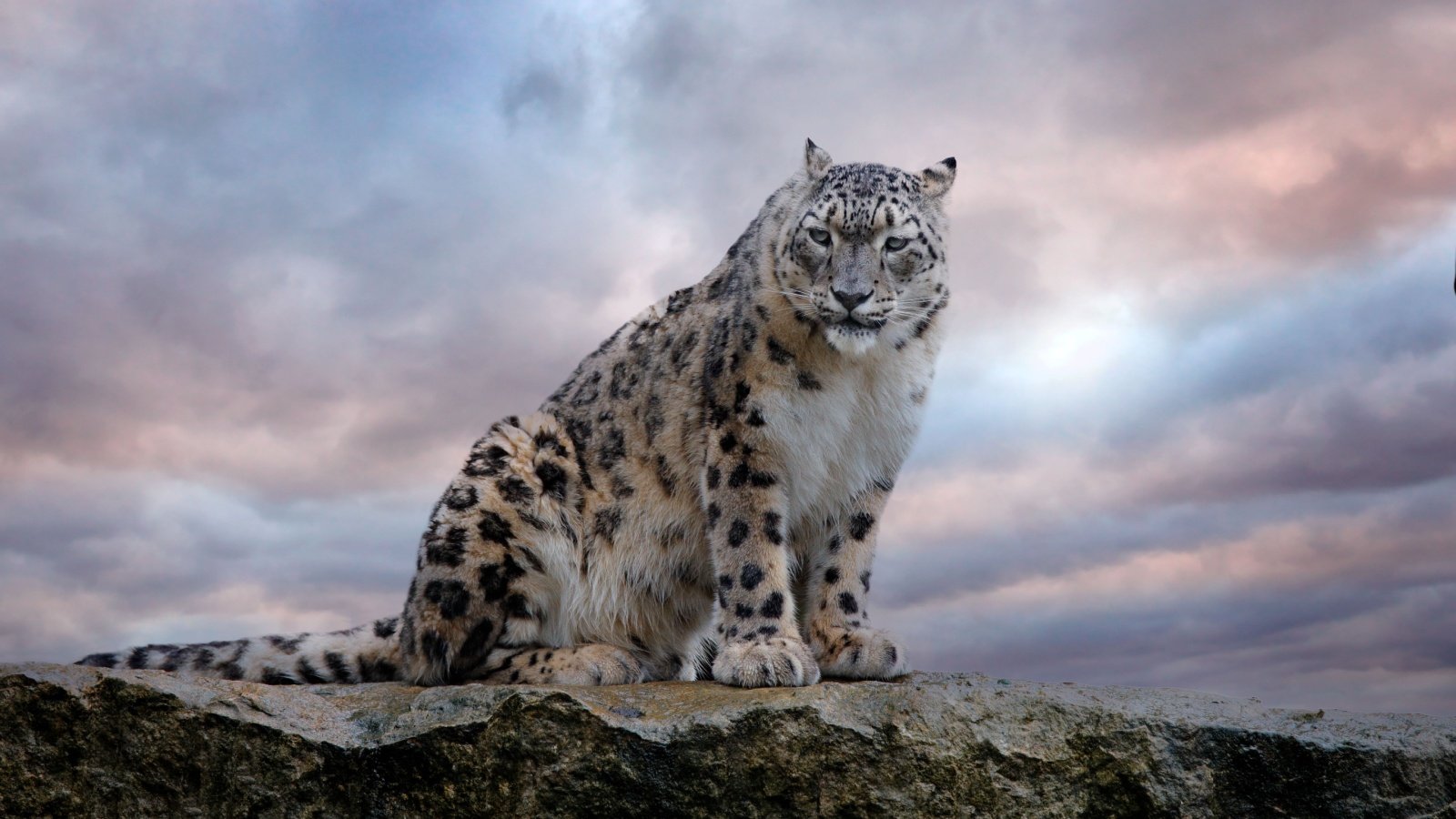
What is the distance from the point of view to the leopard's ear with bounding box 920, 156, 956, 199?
7816 mm

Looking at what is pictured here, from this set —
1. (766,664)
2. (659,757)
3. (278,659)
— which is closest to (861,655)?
(766,664)

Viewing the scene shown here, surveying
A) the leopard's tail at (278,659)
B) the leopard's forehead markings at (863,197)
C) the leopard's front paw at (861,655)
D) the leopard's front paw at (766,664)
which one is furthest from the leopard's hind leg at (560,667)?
the leopard's forehead markings at (863,197)

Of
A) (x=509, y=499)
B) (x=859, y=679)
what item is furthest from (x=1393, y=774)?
(x=509, y=499)

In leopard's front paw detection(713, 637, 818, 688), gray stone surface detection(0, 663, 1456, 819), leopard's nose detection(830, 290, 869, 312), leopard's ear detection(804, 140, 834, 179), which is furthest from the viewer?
leopard's ear detection(804, 140, 834, 179)

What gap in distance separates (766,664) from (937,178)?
122 inches

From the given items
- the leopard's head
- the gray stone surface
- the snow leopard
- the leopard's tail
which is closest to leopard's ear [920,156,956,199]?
the snow leopard

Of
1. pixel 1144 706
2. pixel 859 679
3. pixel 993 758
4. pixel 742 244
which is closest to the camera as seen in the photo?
pixel 993 758

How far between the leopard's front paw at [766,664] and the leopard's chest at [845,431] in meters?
0.85

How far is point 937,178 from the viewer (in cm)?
791

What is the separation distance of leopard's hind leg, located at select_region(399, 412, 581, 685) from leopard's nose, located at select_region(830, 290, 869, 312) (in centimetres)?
192

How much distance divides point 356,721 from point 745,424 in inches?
A: 96.8

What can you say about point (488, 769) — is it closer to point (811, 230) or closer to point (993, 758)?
point (993, 758)

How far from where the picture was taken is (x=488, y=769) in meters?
5.99

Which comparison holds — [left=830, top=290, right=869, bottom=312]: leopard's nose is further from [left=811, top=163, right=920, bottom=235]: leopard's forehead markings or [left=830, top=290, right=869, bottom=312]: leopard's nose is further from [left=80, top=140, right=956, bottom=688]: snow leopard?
[left=811, top=163, right=920, bottom=235]: leopard's forehead markings
